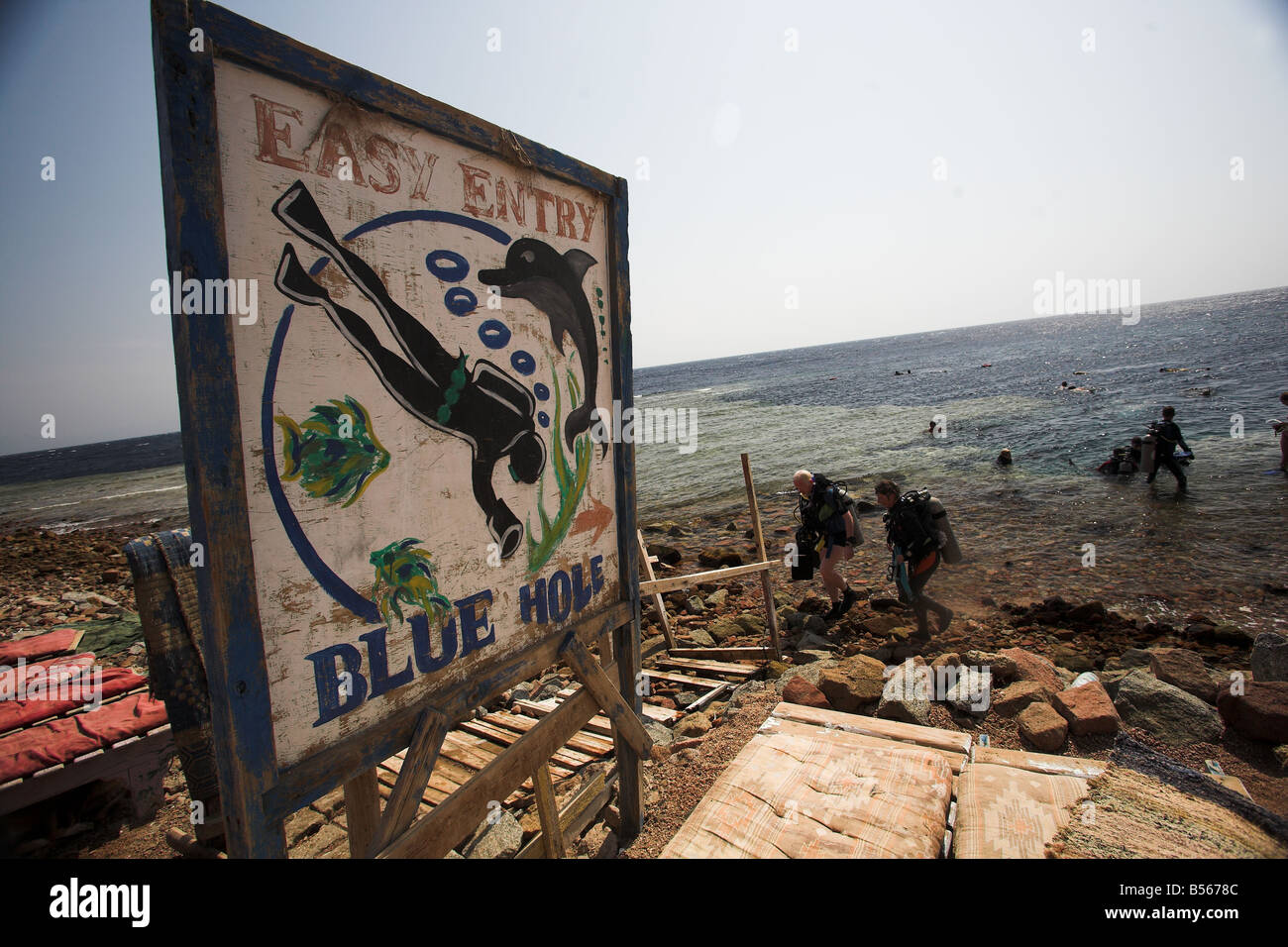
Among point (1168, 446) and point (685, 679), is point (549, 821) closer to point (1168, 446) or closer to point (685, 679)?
point (685, 679)

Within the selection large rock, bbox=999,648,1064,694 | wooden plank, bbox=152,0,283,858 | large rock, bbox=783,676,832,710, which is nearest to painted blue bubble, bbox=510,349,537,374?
wooden plank, bbox=152,0,283,858

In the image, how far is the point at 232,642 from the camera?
6.03 feet

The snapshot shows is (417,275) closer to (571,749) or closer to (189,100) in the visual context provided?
(189,100)

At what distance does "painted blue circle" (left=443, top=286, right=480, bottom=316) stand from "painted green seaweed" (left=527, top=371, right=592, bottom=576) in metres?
0.59

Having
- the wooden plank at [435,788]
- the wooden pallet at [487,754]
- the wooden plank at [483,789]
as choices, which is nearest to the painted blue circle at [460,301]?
the wooden plank at [483,789]

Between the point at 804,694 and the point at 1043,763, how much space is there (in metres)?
2.31

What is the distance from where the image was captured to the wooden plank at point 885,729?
3.38m

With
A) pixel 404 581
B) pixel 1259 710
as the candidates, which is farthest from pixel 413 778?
pixel 1259 710

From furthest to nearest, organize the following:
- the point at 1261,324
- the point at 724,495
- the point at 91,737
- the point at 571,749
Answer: the point at 1261,324
the point at 724,495
the point at 571,749
the point at 91,737

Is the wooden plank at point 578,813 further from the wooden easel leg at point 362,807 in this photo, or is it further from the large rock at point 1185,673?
the large rock at point 1185,673

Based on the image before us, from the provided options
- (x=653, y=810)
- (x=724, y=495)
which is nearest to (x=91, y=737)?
(x=653, y=810)

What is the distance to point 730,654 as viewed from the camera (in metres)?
7.89

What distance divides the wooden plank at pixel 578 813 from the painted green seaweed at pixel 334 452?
10.3 ft

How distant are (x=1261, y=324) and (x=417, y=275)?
95.9m
